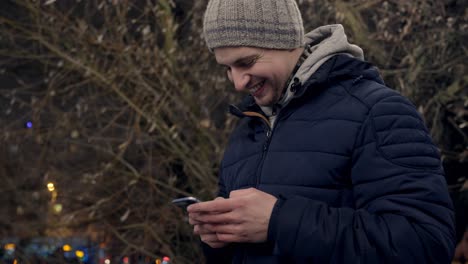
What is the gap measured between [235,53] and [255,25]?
0.32 ft

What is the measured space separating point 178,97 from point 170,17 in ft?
2.36

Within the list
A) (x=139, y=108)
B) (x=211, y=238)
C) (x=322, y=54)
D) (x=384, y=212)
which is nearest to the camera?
(x=384, y=212)

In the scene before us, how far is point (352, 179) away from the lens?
190cm

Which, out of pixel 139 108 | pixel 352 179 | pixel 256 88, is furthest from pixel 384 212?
pixel 139 108

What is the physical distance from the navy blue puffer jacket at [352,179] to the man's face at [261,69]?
0.10 m

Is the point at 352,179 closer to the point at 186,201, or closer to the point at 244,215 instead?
the point at 244,215

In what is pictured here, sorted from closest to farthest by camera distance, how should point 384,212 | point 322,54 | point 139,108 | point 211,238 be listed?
point 384,212
point 211,238
point 322,54
point 139,108

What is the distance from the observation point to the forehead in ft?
7.07

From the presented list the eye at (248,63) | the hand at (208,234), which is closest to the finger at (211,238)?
the hand at (208,234)

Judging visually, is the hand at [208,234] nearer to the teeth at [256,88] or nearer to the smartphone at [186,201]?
the smartphone at [186,201]

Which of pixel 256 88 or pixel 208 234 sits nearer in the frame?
pixel 208 234

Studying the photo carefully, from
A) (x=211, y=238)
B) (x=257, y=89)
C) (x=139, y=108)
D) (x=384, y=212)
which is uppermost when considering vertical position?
(x=257, y=89)

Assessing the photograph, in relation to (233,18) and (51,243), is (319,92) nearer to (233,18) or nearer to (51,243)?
(233,18)

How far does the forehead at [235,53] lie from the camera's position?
2154 millimetres
